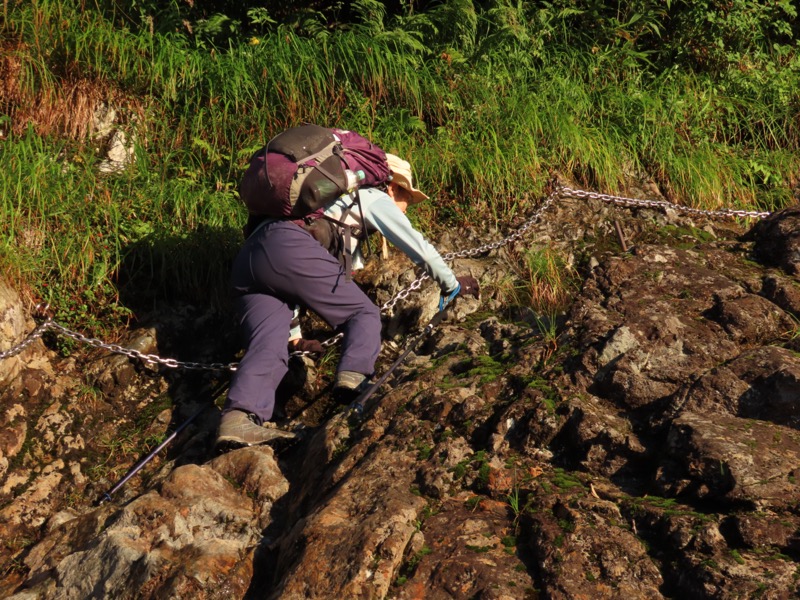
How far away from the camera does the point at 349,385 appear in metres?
5.39

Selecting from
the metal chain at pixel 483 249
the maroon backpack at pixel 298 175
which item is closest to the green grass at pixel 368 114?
the metal chain at pixel 483 249

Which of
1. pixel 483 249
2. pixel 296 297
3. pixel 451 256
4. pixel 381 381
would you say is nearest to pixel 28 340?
pixel 296 297

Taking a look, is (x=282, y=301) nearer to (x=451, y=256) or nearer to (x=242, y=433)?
(x=242, y=433)

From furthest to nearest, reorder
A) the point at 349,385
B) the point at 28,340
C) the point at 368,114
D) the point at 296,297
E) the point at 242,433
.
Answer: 1. the point at 368,114
2. the point at 28,340
3. the point at 296,297
4. the point at 349,385
5. the point at 242,433

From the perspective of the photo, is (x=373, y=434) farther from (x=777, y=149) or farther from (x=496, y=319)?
(x=777, y=149)

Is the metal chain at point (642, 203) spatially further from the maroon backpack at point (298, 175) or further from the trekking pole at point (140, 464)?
the trekking pole at point (140, 464)

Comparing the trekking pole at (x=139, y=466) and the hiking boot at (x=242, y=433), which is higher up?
the hiking boot at (x=242, y=433)

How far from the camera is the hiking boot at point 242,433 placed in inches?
199

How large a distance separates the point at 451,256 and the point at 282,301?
73.4 inches

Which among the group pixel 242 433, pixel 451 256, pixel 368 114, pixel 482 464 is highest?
pixel 482 464

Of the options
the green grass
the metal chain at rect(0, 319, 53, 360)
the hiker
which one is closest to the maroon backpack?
the hiker

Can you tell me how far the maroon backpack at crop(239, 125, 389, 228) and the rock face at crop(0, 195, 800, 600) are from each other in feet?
3.92

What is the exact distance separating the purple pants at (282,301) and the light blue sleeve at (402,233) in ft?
1.32

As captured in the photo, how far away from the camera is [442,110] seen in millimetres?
8273
